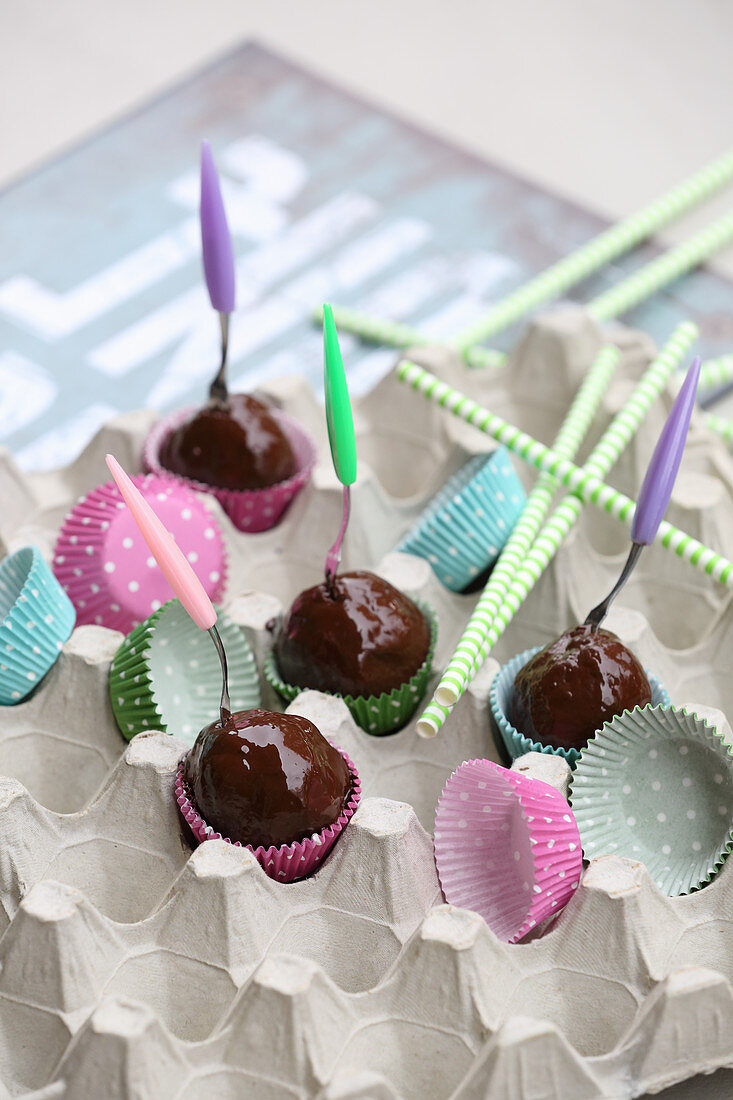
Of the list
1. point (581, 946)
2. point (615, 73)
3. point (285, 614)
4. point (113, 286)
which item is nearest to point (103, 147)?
point (113, 286)

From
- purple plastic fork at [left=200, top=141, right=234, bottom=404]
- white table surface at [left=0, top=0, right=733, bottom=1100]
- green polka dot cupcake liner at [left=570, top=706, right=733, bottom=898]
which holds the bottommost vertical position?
white table surface at [left=0, top=0, right=733, bottom=1100]

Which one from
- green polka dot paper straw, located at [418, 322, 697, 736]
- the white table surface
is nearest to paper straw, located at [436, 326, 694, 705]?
green polka dot paper straw, located at [418, 322, 697, 736]

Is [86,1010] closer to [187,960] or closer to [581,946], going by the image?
[187,960]

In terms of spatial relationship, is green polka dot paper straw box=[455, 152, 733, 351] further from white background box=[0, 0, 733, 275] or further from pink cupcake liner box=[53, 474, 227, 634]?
pink cupcake liner box=[53, 474, 227, 634]

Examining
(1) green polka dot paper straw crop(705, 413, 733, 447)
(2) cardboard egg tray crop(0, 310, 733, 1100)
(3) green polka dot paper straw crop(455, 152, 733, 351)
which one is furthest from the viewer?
(3) green polka dot paper straw crop(455, 152, 733, 351)

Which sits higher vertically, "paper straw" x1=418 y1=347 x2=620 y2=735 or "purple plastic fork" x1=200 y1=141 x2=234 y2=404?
"purple plastic fork" x1=200 y1=141 x2=234 y2=404

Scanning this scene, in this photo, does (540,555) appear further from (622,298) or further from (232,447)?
(622,298)

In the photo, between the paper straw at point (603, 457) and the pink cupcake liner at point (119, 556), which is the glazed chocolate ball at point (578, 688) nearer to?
the paper straw at point (603, 457)
